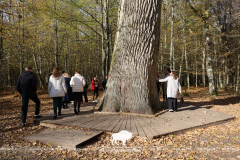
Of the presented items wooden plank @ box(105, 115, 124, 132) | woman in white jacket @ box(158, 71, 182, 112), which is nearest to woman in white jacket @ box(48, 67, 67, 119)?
wooden plank @ box(105, 115, 124, 132)

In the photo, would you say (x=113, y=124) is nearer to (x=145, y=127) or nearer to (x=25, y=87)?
(x=145, y=127)

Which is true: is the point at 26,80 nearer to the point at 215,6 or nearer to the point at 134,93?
the point at 134,93

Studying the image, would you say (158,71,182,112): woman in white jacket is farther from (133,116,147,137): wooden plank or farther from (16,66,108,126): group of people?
(16,66,108,126): group of people

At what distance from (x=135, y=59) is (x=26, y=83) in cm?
412

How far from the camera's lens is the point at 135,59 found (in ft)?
20.5

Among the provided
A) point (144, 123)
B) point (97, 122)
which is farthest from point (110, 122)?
point (144, 123)

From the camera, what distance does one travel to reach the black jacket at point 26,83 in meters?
5.60

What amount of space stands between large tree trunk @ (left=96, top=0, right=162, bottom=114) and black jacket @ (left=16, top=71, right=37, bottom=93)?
283 centimetres

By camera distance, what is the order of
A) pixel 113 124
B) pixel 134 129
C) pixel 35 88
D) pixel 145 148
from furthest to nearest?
pixel 35 88, pixel 113 124, pixel 134 129, pixel 145 148

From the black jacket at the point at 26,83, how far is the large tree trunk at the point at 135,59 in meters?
2.83

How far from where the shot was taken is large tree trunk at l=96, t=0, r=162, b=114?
6152 millimetres

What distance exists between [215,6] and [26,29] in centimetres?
1821

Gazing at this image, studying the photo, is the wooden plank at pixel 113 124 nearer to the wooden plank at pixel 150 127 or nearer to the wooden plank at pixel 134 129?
the wooden plank at pixel 134 129

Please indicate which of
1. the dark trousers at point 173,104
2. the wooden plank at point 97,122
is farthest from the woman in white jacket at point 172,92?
the wooden plank at point 97,122
